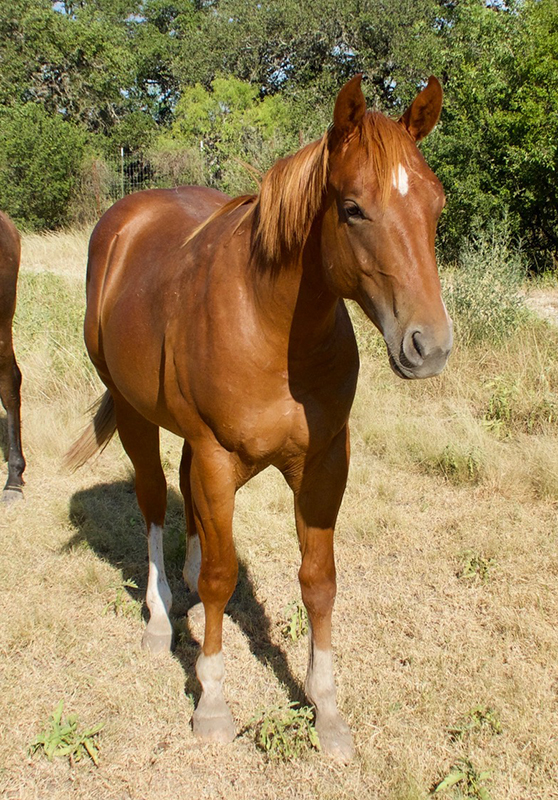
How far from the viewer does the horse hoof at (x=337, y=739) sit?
223 centimetres

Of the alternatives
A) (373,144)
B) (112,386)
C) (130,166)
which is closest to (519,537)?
(112,386)

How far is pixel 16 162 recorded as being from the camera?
18.5 meters

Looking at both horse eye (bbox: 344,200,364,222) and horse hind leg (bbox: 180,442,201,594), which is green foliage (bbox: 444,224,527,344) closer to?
horse hind leg (bbox: 180,442,201,594)

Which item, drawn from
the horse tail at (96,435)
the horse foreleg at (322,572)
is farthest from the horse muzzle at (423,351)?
the horse tail at (96,435)

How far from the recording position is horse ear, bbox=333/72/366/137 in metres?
1.51

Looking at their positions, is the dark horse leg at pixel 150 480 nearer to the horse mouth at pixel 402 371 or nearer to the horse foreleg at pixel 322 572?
the horse foreleg at pixel 322 572

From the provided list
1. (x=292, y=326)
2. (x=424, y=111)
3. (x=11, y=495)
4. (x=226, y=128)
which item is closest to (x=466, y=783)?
(x=292, y=326)

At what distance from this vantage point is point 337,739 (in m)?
2.25

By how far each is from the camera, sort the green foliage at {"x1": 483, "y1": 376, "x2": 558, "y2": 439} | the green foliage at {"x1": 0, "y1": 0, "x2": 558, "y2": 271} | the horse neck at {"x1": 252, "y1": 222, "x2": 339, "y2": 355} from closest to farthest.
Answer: the horse neck at {"x1": 252, "y1": 222, "x2": 339, "y2": 355}
the green foliage at {"x1": 483, "y1": 376, "x2": 558, "y2": 439}
the green foliage at {"x1": 0, "y1": 0, "x2": 558, "y2": 271}

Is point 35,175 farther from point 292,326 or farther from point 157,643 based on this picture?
point 292,326

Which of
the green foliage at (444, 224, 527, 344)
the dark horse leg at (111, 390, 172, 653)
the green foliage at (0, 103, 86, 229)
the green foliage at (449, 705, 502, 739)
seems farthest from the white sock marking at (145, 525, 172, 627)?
the green foliage at (0, 103, 86, 229)

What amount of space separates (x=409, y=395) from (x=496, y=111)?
6831 millimetres

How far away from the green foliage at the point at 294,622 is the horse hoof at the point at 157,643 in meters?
0.53

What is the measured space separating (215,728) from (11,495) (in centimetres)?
262
